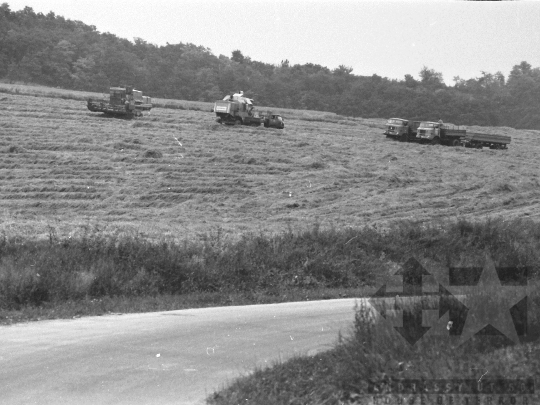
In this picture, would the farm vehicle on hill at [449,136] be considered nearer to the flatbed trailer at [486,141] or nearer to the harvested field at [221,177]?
the flatbed trailer at [486,141]

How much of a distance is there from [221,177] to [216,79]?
53857 mm

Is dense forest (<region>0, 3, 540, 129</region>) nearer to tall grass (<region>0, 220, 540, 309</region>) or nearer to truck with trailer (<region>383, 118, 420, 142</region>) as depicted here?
truck with trailer (<region>383, 118, 420, 142</region>)

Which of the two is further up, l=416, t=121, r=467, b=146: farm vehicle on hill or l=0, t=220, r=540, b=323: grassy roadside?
l=416, t=121, r=467, b=146: farm vehicle on hill

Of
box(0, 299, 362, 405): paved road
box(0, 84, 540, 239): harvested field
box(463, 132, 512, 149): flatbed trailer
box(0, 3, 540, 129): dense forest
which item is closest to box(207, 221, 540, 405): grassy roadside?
box(0, 299, 362, 405): paved road

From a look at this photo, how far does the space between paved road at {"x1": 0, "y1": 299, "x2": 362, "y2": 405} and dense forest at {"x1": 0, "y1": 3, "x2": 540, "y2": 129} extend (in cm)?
4482

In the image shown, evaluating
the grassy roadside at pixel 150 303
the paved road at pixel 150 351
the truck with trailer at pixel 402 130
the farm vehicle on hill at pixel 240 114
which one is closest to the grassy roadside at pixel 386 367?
the paved road at pixel 150 351

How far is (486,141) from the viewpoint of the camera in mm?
51062

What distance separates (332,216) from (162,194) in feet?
24.6

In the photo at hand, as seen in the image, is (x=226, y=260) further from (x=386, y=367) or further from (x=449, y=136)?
(x=449, y=136)

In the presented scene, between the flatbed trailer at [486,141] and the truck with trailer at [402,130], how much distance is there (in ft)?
11.7

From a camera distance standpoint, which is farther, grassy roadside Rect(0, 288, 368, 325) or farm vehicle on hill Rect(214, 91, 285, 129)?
farm vehicle on hill Rect(214, 91, 285, 129)

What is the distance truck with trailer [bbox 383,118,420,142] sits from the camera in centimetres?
5181

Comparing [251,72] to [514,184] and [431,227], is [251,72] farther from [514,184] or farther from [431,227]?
[431,227]

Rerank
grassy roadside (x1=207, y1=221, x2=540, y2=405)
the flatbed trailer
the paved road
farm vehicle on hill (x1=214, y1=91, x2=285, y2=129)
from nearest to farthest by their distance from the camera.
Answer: grassy roadside (x1=207, y1=221, x2=540, y2=405) → the paved road → farm vehicle on hill (x1=214, y1=91, x2=285, y2=129) → the flatbed trailer
